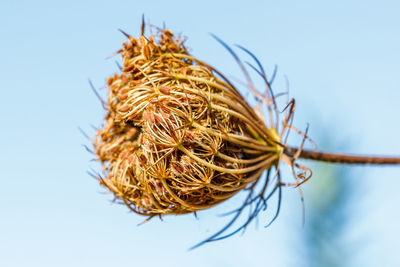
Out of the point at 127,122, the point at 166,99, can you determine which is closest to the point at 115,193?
the point at 127,122

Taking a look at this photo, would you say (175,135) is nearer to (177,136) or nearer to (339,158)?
(177,136)

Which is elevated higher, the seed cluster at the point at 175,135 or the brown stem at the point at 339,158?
the seed cluster at the point at 175,135

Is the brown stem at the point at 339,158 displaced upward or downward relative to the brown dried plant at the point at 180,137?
downward

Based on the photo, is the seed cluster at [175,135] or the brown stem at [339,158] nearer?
the seed cluster at [175,135]

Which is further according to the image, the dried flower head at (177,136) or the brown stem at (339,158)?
the brown stem at (339,158)

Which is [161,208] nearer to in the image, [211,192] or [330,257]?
[211,192]
